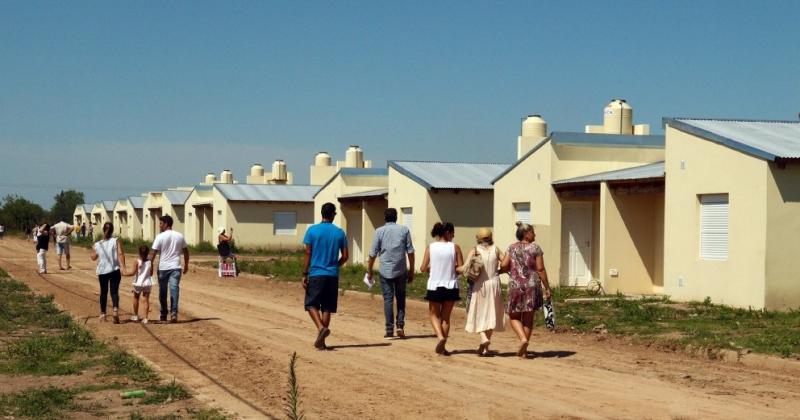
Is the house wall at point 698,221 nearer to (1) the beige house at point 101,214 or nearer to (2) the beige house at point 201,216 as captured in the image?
(2) the beige house at point 201,216

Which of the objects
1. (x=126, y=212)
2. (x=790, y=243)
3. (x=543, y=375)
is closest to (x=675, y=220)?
(x=790, y=243)

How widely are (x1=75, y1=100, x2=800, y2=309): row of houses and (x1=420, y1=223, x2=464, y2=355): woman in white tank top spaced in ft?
22.6

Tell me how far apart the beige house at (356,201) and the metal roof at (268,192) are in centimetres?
1206

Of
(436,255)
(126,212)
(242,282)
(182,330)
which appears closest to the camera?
(436,255)

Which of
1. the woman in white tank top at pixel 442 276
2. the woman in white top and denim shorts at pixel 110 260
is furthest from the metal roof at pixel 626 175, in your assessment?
the woman in white top and denim shorts at pixel 110 260

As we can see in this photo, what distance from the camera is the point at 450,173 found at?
33875 mm

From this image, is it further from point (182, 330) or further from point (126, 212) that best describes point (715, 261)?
point (126, 212)

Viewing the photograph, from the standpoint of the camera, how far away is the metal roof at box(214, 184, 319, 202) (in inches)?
2100

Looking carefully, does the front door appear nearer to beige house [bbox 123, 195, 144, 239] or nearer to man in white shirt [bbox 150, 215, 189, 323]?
man in white shirt [bbox 150, 215, 189, 323]

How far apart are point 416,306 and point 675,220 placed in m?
5.55

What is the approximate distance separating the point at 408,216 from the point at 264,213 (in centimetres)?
2209

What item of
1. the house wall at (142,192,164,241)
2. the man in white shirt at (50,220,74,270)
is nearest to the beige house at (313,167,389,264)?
the man in white shirt at (50,220,74,270)

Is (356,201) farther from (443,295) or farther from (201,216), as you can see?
(443,295)

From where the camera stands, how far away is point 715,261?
19.2 metres
